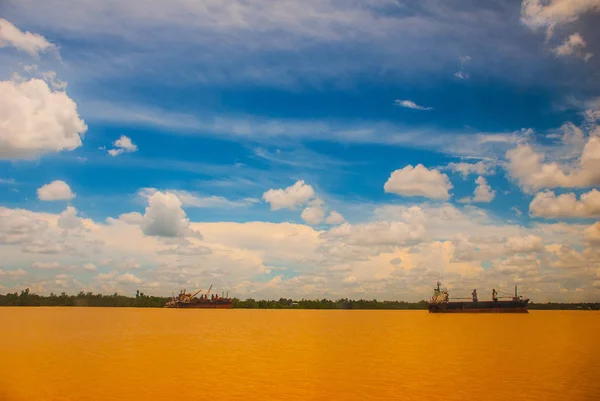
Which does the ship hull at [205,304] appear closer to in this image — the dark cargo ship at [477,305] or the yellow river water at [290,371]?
the dark cargo ship at [477,305]

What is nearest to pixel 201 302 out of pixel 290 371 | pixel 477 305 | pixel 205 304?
pixel 205 304

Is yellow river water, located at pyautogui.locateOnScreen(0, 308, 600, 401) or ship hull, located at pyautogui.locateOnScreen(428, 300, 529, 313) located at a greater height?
yellow river water, located at pyautogui.locateOnScreen(0, 308, 600, 401)

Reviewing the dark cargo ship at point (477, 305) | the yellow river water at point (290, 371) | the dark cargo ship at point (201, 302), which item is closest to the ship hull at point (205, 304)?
the dark cargo ship at point (201, 302)

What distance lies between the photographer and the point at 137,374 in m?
23.7

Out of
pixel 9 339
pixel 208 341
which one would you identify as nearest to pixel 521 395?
pixel 208 341

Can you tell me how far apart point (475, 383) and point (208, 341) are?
25.6 m

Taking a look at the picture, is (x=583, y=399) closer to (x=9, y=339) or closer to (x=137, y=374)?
(x=137, y=374)

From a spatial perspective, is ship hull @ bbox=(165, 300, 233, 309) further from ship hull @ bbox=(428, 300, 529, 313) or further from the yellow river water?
the yellow river water

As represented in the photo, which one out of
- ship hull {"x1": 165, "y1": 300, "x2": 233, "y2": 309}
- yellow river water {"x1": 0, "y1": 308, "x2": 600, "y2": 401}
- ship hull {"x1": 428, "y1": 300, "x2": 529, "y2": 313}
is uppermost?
yellow river water {"x1": 0, "y1": 308, "x2": 600, "y2": 401}

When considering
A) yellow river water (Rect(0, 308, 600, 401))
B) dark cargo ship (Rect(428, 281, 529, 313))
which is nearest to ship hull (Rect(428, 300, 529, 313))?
dark cargo ship (Rect(428, 281, 529, 313))

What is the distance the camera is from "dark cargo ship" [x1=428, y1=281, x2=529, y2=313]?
14075 centimetres

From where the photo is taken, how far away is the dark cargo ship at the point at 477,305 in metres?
141

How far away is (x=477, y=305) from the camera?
14338cm

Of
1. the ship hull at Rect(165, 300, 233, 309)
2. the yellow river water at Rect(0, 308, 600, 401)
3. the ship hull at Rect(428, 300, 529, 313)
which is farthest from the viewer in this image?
the ship hull at Rect(165, 300, 233, 309)
